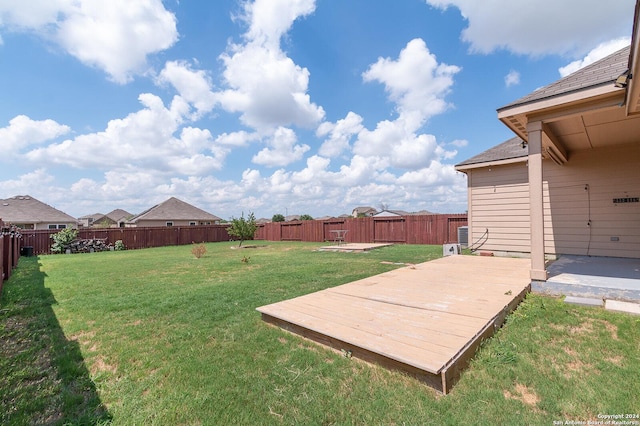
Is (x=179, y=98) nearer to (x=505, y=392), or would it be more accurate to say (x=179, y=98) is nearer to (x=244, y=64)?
(x=244, y=64)

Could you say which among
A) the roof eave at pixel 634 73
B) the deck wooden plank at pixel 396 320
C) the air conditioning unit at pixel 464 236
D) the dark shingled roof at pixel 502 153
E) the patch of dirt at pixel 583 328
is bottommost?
the patch of dirt at pixel 583 328

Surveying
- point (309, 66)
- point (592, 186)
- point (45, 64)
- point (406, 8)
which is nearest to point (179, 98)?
point (45, 64)

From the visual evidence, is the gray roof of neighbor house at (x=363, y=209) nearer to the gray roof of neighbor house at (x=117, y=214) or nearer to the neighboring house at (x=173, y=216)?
the neighboring house at (x=173, y=216)

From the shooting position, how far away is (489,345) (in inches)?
101

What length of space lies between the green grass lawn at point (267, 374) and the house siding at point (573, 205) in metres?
4.52

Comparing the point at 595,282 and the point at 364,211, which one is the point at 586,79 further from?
the point at 364,211

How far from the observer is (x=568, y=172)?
23.1 ft

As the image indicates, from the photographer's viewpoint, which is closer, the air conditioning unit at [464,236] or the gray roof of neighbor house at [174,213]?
the air conditioning unit at [464,236]

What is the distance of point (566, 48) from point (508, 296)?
26.7 feet

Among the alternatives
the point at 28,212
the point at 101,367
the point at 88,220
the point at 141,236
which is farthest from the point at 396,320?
the point at 88,220

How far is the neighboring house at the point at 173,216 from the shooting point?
3147cm

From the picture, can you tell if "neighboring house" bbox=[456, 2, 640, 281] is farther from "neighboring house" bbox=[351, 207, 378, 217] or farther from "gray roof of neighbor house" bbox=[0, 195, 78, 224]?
"neighboring house" bbox=[351, 207, 378, 217]

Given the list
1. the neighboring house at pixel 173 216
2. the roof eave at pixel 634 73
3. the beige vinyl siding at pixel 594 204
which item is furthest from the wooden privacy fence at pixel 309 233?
the neighboring house at pixel 173 216

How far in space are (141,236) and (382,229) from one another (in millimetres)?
15311
